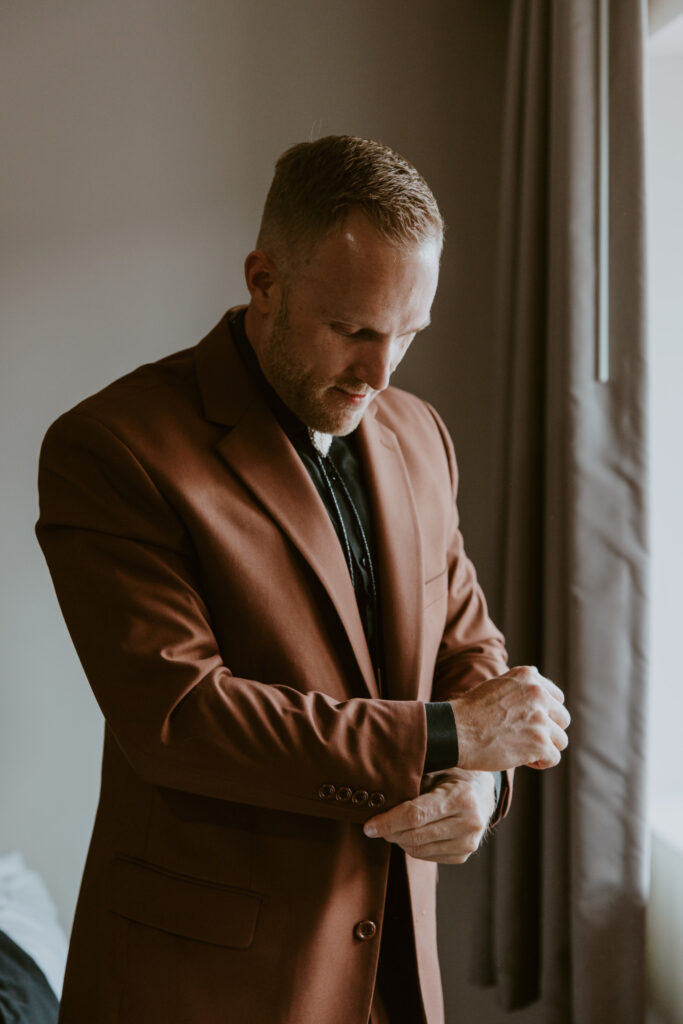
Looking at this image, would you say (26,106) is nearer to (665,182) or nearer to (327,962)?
(665,182)

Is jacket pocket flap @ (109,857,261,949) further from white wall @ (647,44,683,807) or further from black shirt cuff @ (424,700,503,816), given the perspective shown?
white wall @ (647,44,683,807)

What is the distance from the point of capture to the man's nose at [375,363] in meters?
1.21

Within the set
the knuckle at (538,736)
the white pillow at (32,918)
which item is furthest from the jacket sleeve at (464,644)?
the white pillow at (32,918)

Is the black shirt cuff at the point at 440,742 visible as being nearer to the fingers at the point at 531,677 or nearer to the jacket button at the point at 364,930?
the fingers at the point at 531,677

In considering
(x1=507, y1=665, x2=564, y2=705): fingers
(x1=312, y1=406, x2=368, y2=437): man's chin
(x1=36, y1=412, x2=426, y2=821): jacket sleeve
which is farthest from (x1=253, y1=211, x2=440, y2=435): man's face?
(x1=507, y1=665, x2=564, y2=705): fingers

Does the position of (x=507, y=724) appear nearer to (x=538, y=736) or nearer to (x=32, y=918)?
(x=538, y=736)

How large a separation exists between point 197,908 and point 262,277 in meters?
0.79

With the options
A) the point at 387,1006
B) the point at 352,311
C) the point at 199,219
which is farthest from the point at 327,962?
the point at 199,219

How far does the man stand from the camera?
3.58 ft

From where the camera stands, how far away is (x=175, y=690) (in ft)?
3.53

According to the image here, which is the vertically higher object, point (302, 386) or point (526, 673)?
point (302, 386)

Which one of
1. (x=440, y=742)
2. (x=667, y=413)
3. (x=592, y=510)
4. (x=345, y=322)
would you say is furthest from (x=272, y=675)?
(x=667, y=413)

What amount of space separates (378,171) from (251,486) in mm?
413

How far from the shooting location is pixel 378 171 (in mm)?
1169
